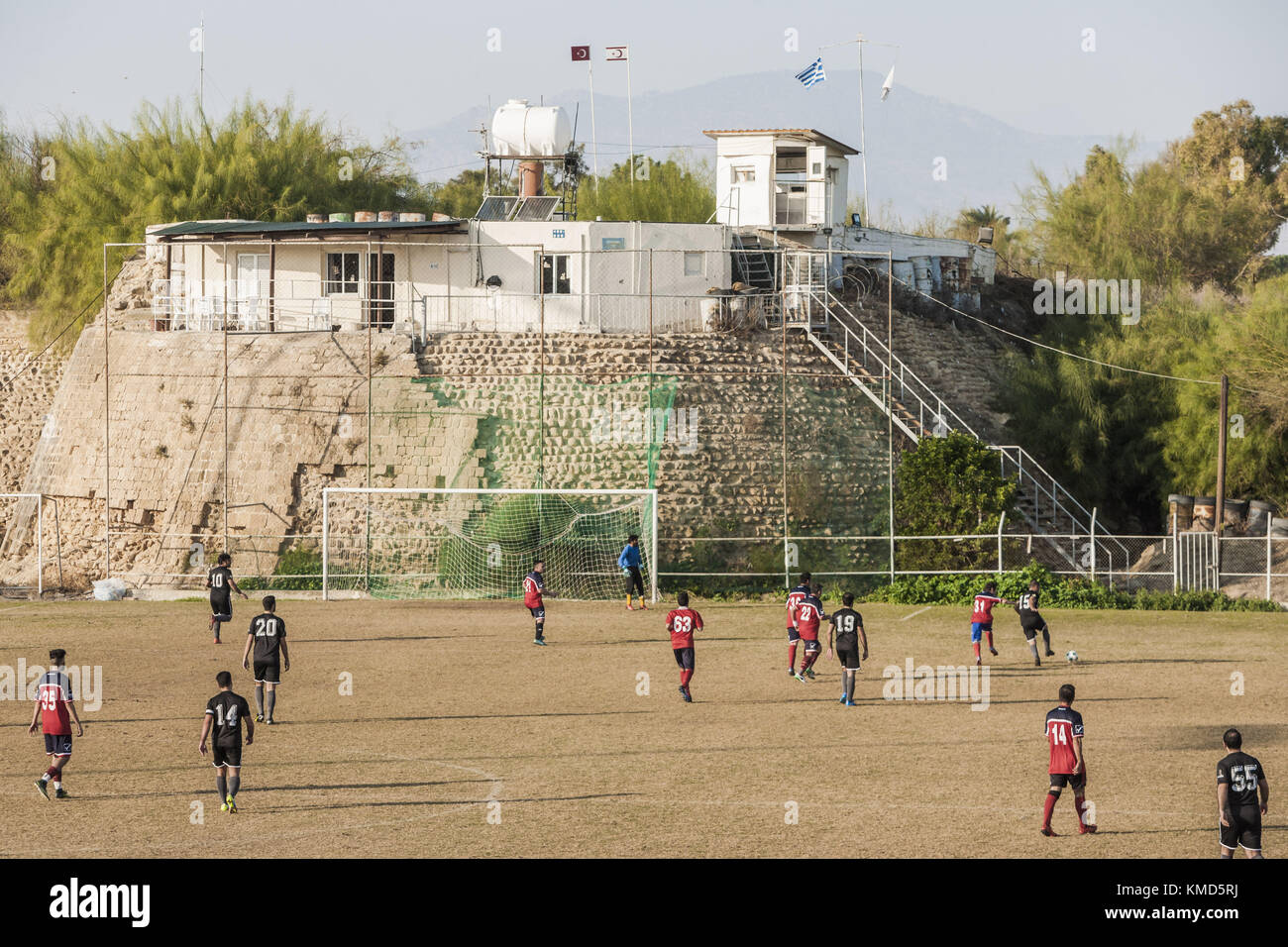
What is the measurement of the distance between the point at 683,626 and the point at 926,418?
2125cm

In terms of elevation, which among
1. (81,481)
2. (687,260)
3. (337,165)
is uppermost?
(337,165)

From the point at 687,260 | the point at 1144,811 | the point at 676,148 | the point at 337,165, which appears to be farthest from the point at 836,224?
the point at 1144,811

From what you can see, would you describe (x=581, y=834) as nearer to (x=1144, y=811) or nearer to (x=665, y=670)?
(x=1144, y=811)

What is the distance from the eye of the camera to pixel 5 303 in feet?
174

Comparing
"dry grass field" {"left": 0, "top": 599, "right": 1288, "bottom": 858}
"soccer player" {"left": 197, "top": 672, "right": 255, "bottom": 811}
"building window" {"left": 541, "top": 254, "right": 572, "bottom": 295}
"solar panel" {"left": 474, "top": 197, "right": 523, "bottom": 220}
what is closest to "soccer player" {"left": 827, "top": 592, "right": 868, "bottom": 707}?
"dry grass field" {"left": 0, "top": 599, "right": 1288, "bottom": 858}

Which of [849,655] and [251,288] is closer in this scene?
[849,655]

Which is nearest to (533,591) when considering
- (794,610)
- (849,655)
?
(794,610)

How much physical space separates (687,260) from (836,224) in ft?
23.3

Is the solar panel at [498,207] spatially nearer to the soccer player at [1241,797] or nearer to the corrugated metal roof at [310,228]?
the corrugated metal roof at [310,228]

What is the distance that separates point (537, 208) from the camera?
4319 cm

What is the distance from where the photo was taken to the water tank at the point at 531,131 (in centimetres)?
4347

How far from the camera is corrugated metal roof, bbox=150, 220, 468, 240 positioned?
39625 mm

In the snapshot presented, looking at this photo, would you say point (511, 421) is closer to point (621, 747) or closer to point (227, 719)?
point (621, 747)

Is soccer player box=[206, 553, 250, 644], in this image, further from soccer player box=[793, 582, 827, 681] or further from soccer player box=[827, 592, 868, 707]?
soccer player box=[827, 592, 868, 707]
